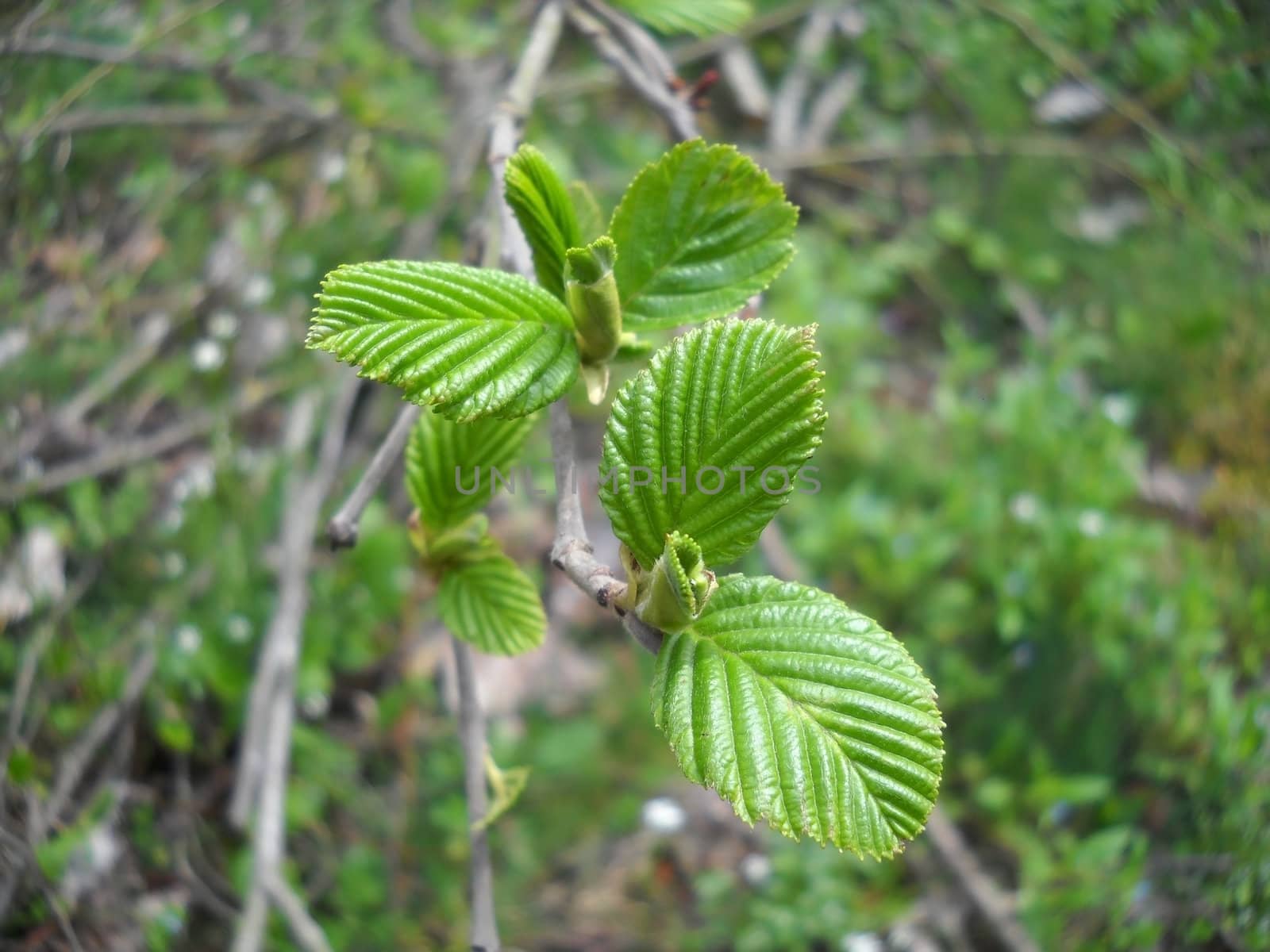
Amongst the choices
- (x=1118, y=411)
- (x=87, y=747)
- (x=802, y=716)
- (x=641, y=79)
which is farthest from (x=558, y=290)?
(x=1118, y=411)

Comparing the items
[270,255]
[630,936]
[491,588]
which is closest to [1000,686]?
[630,936]

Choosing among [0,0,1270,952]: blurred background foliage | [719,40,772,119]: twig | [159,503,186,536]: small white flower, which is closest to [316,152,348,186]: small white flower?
[0,0,1270,952]: blurred background foliage

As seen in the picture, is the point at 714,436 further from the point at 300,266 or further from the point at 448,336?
the point at 300,266

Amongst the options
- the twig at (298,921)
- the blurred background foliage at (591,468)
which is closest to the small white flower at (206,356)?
the blurred background foliage at (591,468)

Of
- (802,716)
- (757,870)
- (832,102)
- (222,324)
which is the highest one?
(802,716)

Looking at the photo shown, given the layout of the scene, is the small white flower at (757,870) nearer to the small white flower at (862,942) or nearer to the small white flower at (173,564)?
the small white flower at (862,942)
